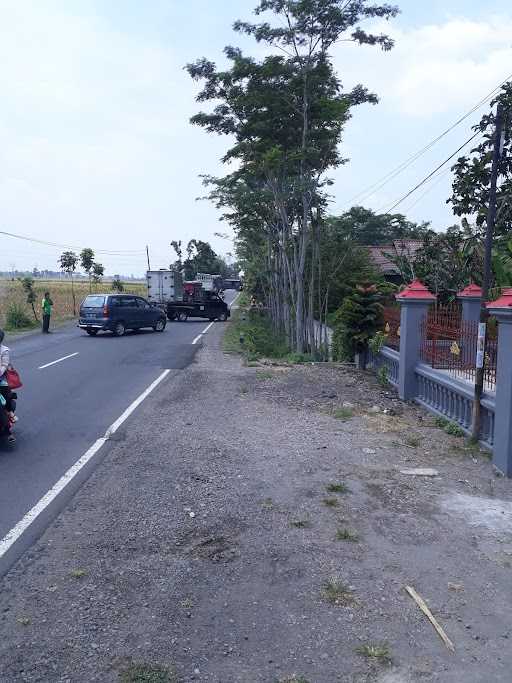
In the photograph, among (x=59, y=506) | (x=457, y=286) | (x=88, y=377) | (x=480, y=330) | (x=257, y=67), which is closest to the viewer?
(x=59, y=506)

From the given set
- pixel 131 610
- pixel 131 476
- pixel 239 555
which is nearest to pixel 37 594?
pixel 131 610

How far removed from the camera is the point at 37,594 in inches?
167

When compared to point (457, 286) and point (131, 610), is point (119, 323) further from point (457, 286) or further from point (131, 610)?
point (131, 610)

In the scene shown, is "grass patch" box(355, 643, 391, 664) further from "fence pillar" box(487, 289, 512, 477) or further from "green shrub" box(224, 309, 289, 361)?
"green shrub" box(224, 309, 289, 361)

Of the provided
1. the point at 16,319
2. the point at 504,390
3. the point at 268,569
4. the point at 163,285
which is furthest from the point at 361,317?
the point at 163,285

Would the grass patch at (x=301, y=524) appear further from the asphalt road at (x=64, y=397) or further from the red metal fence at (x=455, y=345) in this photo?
the red metal fence at (x=455, y=345)

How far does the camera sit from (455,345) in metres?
9.67

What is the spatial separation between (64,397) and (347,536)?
7515 millimetres

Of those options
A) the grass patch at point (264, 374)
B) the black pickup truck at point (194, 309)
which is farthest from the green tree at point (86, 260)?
the grass patch at point (264, 374)

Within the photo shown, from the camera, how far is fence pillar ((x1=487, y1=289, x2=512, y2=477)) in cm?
693

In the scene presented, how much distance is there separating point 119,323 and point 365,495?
2000cm

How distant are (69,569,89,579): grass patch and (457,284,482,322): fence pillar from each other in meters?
8.68

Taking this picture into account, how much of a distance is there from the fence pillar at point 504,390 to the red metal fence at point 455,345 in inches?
58.9

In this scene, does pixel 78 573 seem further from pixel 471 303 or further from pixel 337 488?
pixel 471 303
